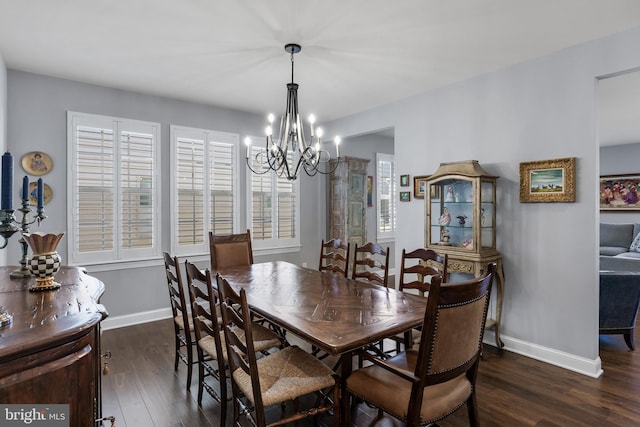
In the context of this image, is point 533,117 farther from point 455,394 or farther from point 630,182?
point 630,182

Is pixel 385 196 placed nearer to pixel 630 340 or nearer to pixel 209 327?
pixel 630 340

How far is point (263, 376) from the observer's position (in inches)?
74.9

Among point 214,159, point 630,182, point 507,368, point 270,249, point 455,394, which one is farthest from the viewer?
point 630,182

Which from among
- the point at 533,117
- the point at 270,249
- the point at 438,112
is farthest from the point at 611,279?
the point at 270,249

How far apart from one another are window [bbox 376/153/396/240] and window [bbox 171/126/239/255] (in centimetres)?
297

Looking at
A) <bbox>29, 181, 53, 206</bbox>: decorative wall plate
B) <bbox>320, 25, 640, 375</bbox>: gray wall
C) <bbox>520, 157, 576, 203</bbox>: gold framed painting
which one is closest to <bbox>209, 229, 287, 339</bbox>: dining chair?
<bbox>29, 181, 53, 206</bbox>: decorative wall plate

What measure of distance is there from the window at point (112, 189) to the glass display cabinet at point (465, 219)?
10.8 feet

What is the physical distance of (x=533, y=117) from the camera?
10.7 feet

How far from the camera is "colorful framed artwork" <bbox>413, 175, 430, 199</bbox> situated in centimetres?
416

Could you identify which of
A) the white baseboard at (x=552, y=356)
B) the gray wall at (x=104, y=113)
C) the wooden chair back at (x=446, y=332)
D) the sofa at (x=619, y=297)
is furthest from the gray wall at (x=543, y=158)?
the gray wall at (x=104, y=113)

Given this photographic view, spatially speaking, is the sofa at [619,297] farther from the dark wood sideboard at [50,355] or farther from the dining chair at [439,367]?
the dark wood sideboard at [50,355]

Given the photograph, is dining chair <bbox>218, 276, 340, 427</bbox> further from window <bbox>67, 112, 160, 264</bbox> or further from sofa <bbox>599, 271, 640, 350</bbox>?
sofa <bbox>599, 271, 640, 350</bbox>

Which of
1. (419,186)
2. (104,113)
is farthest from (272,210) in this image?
(104,113)

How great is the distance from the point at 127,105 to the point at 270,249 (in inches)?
104
